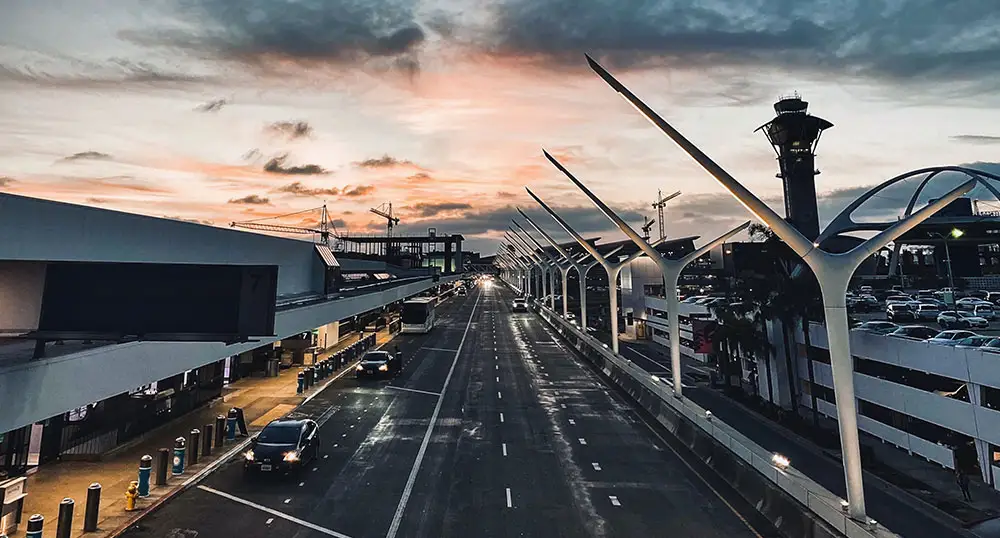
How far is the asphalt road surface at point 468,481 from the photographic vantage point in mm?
13922

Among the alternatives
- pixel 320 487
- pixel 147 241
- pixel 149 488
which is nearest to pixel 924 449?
pixel 320 487

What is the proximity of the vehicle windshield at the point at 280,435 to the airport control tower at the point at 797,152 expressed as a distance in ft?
262

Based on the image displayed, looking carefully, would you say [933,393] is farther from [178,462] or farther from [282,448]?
[178,462]

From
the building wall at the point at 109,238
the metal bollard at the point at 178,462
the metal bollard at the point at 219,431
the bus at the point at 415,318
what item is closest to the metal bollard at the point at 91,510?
the metal bollard at the point at 178,462

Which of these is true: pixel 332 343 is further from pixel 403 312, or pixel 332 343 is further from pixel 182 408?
pixel 182 408

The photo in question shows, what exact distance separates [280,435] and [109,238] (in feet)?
34.5

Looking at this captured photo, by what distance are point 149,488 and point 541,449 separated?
1403 cm

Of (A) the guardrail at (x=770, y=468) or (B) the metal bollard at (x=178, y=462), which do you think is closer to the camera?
(A) the guardrail at (x=770, y=468)

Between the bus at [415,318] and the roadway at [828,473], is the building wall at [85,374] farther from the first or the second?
the bus at [415,318]

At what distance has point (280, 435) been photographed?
1809 cm

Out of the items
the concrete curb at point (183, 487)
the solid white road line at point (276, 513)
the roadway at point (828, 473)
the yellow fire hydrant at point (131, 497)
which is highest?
the yellow fire hydrant at point (131, 497)

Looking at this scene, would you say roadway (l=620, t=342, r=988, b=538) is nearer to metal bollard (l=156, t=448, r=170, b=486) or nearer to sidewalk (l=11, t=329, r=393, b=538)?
sidewalk (l=11, t=329, r=393, b=538)

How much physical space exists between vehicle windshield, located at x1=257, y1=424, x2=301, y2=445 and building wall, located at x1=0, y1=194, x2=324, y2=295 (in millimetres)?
8968

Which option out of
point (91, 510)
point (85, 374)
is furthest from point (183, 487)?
point (85, 374)
